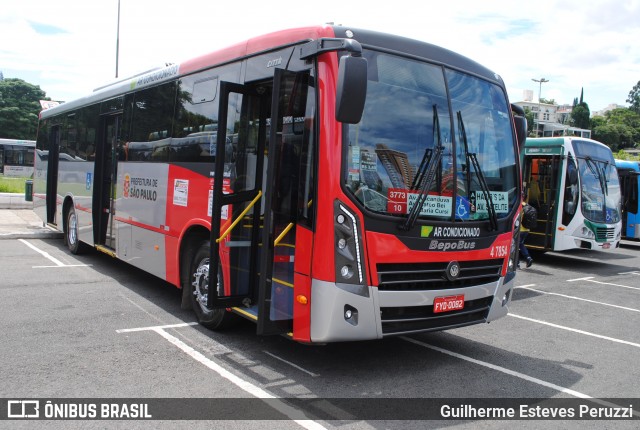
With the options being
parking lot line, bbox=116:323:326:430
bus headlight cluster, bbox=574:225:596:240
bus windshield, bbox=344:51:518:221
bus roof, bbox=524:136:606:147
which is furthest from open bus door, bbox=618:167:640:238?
parking lot line, bbox=116:323:326:430

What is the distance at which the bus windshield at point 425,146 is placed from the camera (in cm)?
452

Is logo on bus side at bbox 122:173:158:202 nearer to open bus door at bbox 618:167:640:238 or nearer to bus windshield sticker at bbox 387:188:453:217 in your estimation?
bus windshield sticker at bbox 387:188:453:217

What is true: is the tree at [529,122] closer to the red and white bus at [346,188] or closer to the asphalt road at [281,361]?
the red and white bus at [346,188]

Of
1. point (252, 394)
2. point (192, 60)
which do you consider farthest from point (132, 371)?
point (192, 60)

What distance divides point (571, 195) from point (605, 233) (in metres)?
1.37

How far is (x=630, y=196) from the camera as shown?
18391mm

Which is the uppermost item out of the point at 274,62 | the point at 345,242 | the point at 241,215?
the point at 274,62

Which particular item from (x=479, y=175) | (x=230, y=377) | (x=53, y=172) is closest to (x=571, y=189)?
(x=479, y=175)

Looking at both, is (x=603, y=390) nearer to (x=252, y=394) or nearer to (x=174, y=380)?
(x=252, y=394)

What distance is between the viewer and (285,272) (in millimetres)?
4793

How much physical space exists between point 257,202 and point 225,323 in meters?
1.59

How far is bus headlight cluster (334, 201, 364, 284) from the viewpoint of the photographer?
436 cm

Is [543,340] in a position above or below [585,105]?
below

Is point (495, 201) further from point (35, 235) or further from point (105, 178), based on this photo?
point (35, 235)
